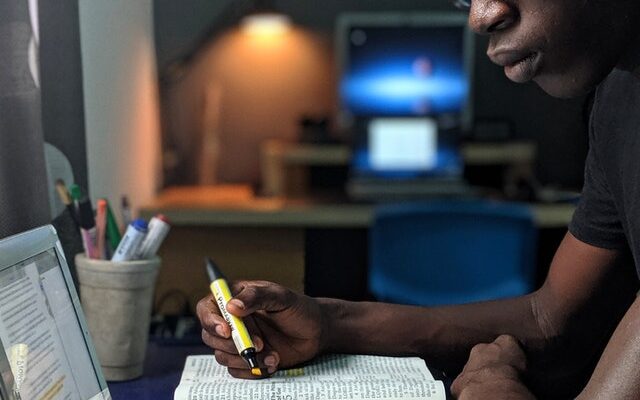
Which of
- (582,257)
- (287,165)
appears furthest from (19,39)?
(287,165)

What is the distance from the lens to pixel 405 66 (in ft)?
12.9

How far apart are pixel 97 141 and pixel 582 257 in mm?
872

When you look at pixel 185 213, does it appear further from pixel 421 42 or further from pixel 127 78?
pixel 421 42

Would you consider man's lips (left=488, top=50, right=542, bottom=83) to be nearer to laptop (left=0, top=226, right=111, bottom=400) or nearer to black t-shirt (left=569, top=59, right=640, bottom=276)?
black t-shirt (left=569, top=59, right=640, bottom=276)

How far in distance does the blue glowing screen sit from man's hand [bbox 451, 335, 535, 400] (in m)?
2.90

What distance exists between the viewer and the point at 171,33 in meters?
2.61

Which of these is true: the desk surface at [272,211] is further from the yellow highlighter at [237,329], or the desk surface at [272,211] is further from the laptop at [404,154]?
the yellow highlighter at [237,329]

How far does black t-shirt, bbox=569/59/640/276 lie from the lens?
0.98 meters

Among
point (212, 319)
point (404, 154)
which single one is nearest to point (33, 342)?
point (212, 319)

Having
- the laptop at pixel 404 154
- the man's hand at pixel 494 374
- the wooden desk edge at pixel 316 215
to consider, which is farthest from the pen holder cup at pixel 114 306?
the laptop at pixel 404 154

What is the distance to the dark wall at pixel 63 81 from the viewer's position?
1125 millimetres

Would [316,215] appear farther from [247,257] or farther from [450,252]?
[247,257]

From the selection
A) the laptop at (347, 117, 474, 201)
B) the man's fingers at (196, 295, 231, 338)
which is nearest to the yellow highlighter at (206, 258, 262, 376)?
the man's fingers at (196, 295, 231, 338)

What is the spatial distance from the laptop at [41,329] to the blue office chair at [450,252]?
1631 mm
